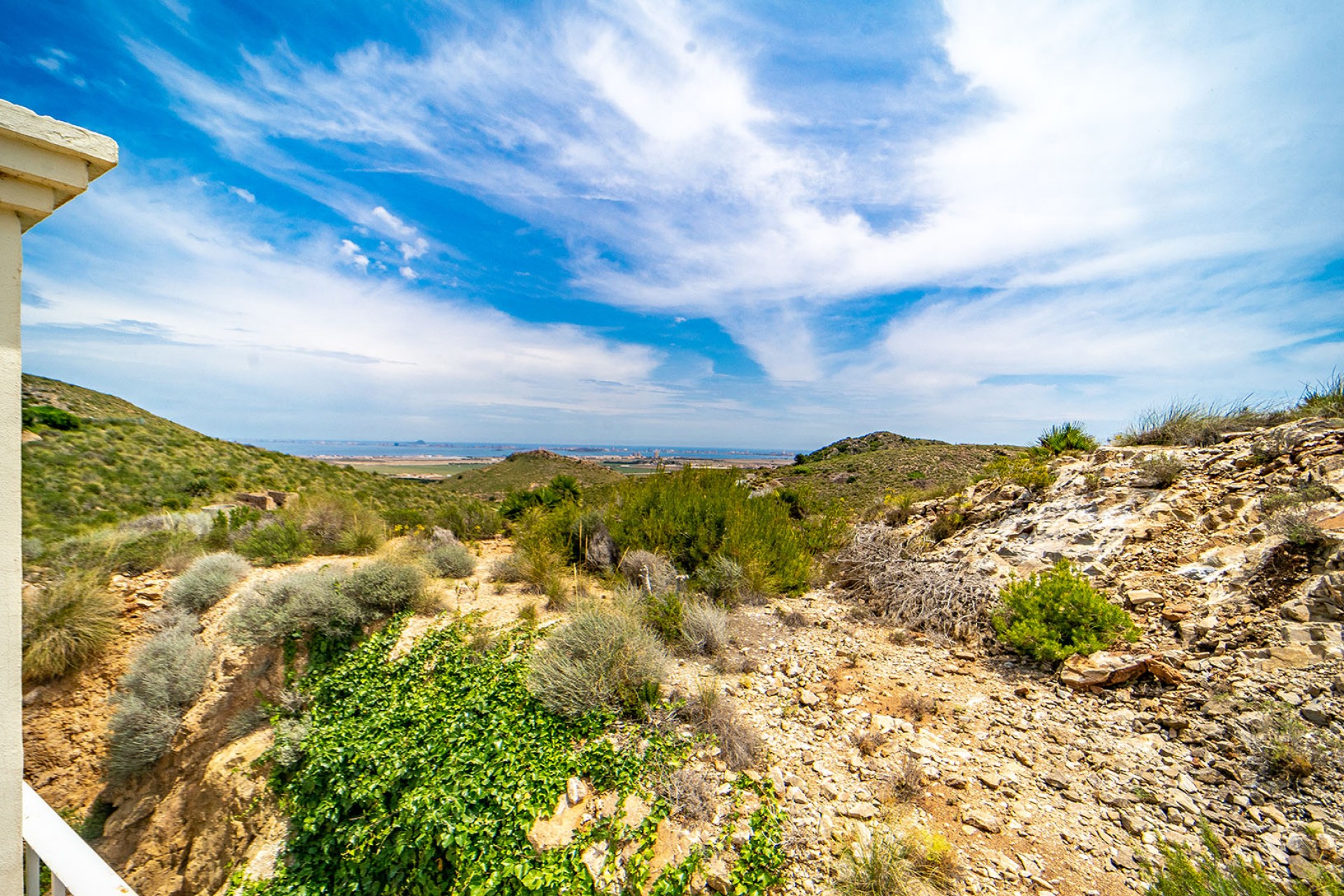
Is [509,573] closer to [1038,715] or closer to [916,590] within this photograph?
[916,590]

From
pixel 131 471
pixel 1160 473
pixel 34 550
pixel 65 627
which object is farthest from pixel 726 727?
pixel 131 471

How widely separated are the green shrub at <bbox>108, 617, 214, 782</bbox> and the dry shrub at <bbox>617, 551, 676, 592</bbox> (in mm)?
5024

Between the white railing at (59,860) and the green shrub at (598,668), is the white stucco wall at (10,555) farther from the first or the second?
the green shrub at (598,668)

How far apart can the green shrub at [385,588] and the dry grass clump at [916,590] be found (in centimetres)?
548

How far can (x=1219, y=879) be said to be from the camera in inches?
84.3

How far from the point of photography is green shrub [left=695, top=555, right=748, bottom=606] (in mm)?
5914

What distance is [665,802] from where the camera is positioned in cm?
293

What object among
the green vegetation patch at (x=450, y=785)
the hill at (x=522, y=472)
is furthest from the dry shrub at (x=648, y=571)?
the hill at (x=522, y=472)

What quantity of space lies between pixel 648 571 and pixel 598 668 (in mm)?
2200

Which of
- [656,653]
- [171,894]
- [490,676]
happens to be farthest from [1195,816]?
[171,894]

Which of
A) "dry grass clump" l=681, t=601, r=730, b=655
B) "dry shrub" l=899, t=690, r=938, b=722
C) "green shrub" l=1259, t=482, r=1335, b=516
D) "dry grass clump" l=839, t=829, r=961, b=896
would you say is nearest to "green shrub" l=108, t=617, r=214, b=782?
"dry grass clump" l=681, t=601, r=730, b=655

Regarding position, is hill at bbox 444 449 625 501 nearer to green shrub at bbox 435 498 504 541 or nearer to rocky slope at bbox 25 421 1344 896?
green shrub at bbox 435 498 504 541

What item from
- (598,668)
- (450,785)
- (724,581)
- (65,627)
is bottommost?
(65,627)

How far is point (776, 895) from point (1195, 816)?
7.71 feet
